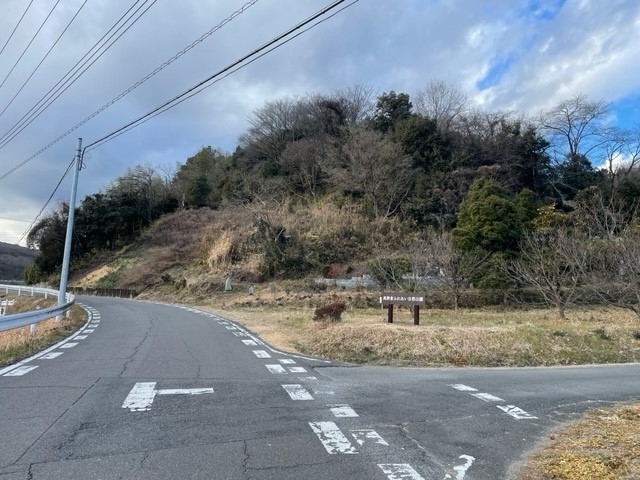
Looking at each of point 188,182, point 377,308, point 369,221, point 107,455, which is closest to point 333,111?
point 369,221

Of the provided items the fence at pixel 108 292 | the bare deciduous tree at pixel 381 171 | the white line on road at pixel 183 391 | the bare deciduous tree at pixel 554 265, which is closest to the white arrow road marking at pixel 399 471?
the white line on road at pixel 183 391

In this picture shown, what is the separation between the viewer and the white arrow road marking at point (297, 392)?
22.2 feet

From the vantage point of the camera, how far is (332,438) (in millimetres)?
4953

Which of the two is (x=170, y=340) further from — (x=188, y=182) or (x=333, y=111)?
(x=188, y=182)

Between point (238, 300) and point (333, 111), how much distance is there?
98.8 feet

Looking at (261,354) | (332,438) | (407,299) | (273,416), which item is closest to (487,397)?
Result: (332,438)

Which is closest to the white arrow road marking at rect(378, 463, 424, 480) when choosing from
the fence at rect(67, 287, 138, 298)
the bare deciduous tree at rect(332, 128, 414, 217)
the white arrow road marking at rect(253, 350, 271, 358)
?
the white arrow road marking at rect(253, 350, 271, 358)

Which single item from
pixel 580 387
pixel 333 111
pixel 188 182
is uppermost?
pixel 333 111

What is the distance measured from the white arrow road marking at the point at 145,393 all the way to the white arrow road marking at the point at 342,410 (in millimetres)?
1963

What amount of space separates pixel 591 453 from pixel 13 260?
95.8 m

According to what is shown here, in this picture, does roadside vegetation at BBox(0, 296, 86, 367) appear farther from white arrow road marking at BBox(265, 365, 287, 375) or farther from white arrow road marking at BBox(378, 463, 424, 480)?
white arrow road marking at BBox(378, 463, 424, 480)

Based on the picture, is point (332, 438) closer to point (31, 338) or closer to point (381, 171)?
point (31, 338)

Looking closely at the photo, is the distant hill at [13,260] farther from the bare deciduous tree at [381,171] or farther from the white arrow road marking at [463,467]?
the white arrow road marking at [463,467]

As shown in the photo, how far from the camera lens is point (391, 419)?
579 centimetres
